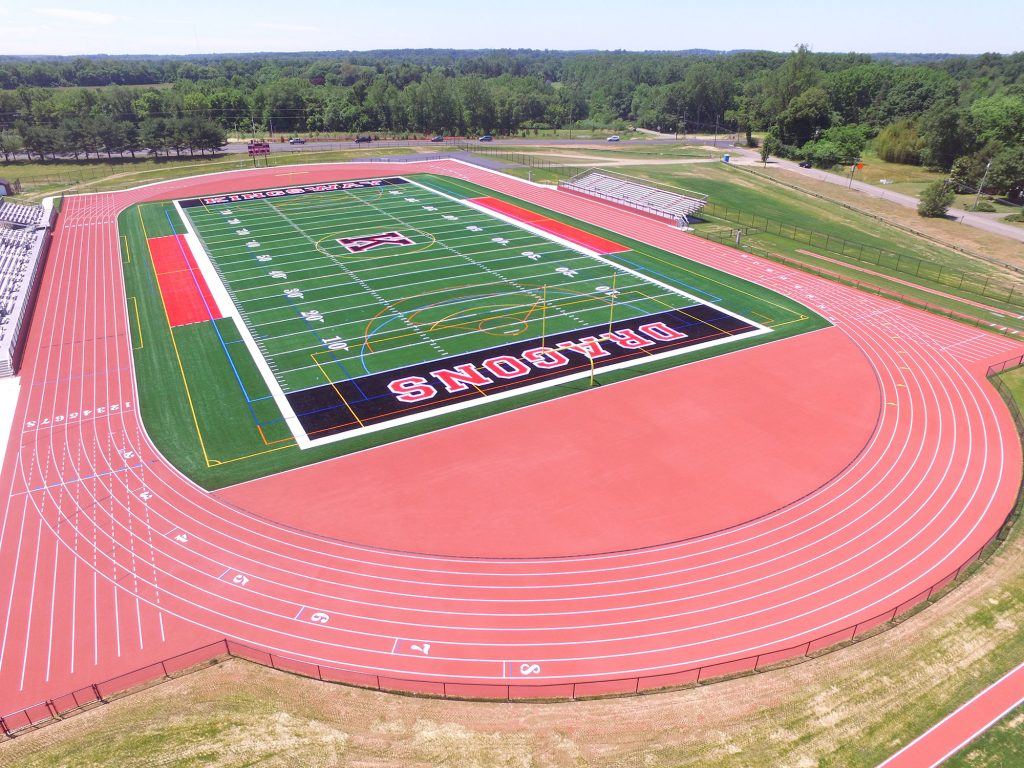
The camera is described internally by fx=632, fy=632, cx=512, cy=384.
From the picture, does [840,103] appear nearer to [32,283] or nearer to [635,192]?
[635,192]

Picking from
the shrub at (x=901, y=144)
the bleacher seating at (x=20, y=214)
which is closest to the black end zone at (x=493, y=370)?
the bleacher seating at (x=20, y=214)

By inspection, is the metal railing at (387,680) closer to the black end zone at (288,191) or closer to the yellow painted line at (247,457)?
the yellow painted line at (247,457)

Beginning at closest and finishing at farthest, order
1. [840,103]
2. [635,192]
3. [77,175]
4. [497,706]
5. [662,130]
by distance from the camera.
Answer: [497,706] → [635,192] → [77,175] → [840,103] → [662,130]

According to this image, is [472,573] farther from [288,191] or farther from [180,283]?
[288,191]

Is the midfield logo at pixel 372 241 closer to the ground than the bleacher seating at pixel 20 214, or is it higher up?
closer to the ground

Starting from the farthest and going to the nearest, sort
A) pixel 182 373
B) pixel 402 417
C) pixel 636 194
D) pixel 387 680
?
pixel 636 194, pixel 182 373, pixel 402 417, pixel 387 680

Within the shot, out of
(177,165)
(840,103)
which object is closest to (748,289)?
(177,165)

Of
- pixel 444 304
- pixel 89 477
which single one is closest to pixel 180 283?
pixel 444 304
